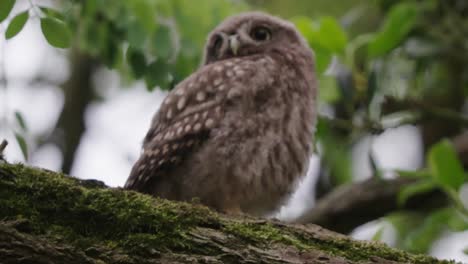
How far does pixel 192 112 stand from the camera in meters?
4.22

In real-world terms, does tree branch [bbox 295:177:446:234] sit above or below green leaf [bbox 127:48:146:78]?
above

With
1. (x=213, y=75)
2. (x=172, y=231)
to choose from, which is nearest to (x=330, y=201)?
(x=213, y=75)

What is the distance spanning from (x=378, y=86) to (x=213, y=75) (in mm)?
1260

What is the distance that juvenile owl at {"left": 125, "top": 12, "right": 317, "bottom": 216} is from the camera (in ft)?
13.1

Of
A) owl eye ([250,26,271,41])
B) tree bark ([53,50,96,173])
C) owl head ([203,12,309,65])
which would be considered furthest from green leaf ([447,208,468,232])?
tree bark ([53,50,96,173])

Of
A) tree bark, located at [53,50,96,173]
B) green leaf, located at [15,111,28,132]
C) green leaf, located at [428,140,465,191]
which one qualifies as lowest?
green leaf, located at [15,111,28,132]

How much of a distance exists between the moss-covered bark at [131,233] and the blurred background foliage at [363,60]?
861mm

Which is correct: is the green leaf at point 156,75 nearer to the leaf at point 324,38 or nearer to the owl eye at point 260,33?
the owl eye at point 260,33

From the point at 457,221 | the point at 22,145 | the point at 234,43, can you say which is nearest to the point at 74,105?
the point at 234,43

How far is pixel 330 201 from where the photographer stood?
20.0ft

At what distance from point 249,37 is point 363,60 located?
1147 mm

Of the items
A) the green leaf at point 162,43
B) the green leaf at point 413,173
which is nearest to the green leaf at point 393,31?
the green leaf at point 413,173

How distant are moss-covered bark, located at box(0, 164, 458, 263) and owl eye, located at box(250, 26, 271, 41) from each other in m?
2.05

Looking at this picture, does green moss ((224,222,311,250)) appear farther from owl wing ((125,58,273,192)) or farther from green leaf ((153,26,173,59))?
green leaf ((153,26,173,59))
